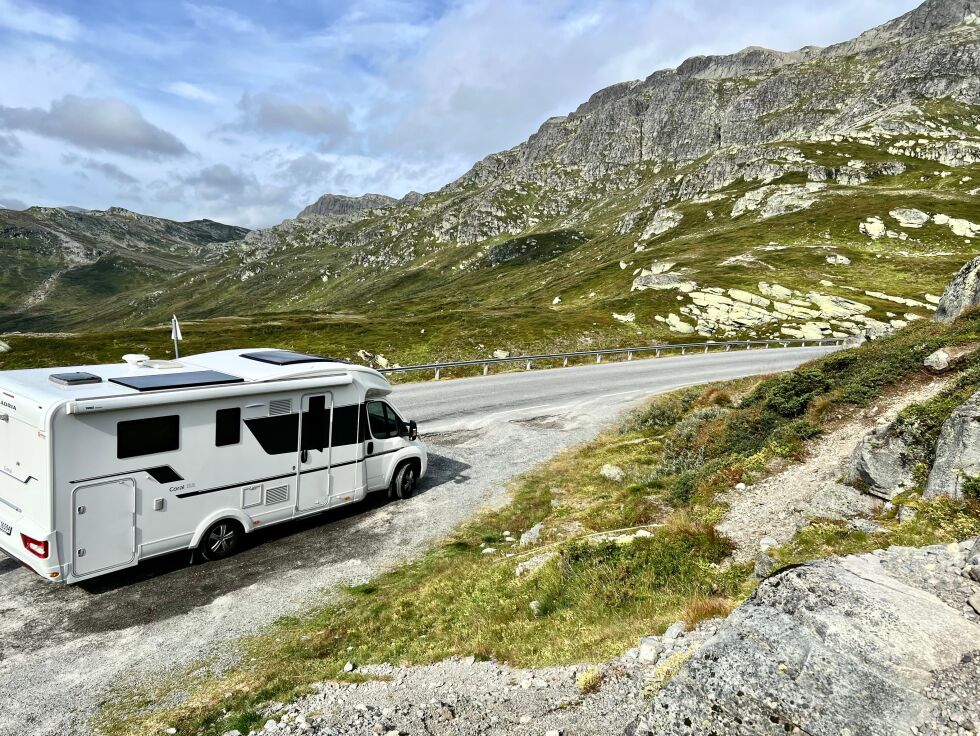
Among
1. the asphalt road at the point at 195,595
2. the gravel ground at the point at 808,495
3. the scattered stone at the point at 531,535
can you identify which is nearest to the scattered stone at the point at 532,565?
the scattered stone at the point at 531,535

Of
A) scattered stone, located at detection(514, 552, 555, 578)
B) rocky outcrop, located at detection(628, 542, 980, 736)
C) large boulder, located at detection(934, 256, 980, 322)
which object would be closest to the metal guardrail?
large boulder, located at detection(934, 256, 980, 322)

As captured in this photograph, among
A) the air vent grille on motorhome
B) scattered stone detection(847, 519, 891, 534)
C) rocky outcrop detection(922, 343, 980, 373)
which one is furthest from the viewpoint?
rocky outcrop detection(922, 343, 980, 373)

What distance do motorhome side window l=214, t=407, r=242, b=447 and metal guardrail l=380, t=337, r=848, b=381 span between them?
22366 mm

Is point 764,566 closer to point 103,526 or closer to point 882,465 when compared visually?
point 882,465

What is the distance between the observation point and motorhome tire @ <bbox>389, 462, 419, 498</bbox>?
1525 cm

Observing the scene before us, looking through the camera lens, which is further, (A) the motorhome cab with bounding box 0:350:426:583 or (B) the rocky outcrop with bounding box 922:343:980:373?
(B) the rocky outcrop with bounding box 922:343:980:373

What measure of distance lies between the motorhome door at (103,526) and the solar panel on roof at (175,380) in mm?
1772

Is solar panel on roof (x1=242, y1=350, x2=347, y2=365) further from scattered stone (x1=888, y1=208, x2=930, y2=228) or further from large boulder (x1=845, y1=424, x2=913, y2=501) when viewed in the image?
scattered stone (x1=888, y1=208, x2=930, y2=228)

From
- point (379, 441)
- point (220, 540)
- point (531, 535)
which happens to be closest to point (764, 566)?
point (531, 535)

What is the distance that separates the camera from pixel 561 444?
816 inches

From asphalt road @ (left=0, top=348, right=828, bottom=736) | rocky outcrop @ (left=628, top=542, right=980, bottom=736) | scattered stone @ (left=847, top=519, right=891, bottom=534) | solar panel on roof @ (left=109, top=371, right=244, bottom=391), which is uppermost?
solar panel on roof @ (left=109, top=371, right=244, bottom=391)

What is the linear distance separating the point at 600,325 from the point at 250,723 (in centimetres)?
5056

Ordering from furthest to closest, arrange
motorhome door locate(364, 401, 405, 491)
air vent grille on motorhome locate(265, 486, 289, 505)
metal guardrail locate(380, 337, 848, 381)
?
metal guardrail locate(380, 337, 848, 381) < motorhome door locate(364, 401, 405, 491) < air vent grille on motorhome locate(265, 486, 289, 505)

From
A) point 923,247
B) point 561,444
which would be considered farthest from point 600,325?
point 923,247
